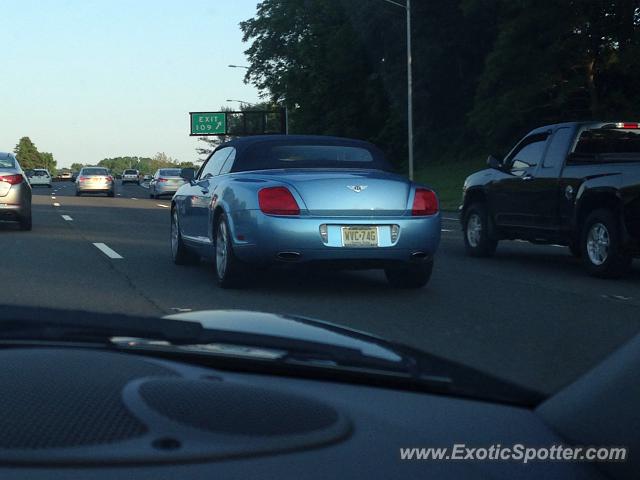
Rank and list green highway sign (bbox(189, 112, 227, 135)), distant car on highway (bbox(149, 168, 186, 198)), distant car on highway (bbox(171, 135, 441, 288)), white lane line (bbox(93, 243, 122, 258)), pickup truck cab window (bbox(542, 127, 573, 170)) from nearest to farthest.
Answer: distant car on highway (bbox(171, 135, 441, 288)), pickup truck cab window (bbox(542, 127, 573, 170)), white lane line (bbox(93, 243, 122, 258)), distant car on highway (bbox(149, 168, 186, 198)), green highway sign (bbox(189, 112, 227, 135))

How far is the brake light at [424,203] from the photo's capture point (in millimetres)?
8531

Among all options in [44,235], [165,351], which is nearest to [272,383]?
[165,351]

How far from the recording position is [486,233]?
42.7 ft

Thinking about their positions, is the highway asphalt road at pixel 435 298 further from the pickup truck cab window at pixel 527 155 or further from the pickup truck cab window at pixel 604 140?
the pickup truck cab window at pixel 604 140

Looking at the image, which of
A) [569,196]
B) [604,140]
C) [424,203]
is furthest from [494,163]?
[424,203]

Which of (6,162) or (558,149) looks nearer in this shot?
(558,149)

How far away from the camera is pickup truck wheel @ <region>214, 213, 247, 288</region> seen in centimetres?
877

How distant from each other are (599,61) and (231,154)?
3703 cm

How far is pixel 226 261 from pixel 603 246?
160 inches

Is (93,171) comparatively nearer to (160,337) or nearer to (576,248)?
(576,248)

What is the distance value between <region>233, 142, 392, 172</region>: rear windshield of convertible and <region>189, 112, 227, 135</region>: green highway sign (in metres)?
67.1
